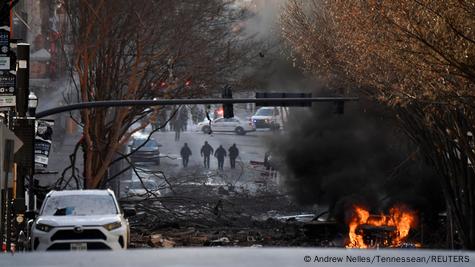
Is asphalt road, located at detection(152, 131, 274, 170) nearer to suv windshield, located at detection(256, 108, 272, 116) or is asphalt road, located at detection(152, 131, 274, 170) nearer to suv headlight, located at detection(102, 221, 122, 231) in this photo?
suv windshield, located at detection(256, 108, 272, 116)

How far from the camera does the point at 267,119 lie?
63156 mm

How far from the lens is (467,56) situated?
22812mm

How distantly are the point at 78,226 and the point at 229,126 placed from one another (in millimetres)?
50113

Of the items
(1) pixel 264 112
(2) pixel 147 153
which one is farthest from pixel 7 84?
(1) pixel 264 112

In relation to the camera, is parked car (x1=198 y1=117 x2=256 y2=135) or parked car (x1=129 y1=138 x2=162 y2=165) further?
parked car (x1=198 y1=117 x2=256 y2=135)

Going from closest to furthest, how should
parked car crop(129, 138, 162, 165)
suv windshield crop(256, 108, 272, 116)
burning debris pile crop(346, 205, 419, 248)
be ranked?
burning debris pile crop(346, 205, 419, 248)
parked car crop(129, 138, 162, 165)
suv windshield crop(256, 108, 272, 116)

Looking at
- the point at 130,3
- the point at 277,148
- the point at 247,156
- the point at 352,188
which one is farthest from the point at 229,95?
the point at 247,156

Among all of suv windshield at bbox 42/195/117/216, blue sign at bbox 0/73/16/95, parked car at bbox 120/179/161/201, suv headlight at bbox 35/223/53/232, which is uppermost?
blue sign at bbox 0/73/16/95

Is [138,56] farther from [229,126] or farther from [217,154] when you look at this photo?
[229,126]

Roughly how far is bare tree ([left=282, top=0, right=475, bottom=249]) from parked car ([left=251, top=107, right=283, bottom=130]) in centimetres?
2137

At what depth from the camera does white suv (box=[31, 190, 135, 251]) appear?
18.8 m

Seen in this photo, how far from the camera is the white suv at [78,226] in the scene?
61.7 feet

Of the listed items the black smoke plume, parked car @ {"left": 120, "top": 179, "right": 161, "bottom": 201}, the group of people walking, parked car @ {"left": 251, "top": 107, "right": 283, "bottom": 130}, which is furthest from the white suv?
the group of people walking

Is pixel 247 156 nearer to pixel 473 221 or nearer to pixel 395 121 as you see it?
pixel 395 121
